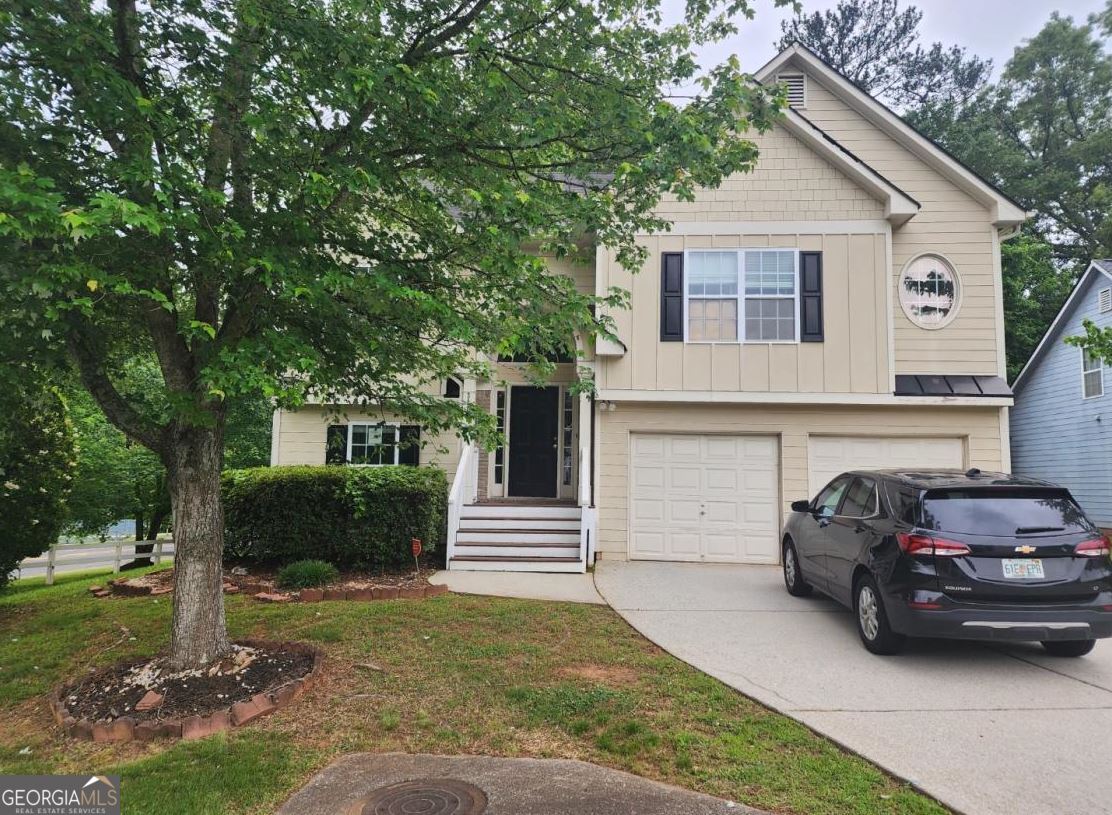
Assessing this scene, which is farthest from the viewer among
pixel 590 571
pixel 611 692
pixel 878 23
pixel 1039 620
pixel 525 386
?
pixel 878 23

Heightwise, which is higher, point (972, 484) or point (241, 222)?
point (241, 222)

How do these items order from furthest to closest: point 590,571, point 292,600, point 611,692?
point 590,571 < point 292,600 < point 611,692

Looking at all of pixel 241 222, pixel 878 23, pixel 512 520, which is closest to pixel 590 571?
pixel 512 520

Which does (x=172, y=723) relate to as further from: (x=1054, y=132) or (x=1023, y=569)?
(x=1054, y=132)

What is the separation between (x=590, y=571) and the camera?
938 cm

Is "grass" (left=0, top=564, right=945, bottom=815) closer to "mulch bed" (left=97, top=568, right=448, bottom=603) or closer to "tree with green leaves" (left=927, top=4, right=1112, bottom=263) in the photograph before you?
"mulch bed" (left=97, top=568, right=448, bottom=603)

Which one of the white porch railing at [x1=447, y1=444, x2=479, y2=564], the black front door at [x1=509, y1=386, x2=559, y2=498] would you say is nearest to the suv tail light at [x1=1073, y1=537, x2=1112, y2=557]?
the white porch railing at [x1=447, y1=444, x2=479, y2=564]

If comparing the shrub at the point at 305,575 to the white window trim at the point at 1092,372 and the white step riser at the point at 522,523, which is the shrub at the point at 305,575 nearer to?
the white step riser at the point at 522,523

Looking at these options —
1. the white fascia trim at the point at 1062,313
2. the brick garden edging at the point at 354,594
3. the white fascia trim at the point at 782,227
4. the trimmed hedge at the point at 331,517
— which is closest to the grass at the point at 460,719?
the brick garden edging at the point at 354,594

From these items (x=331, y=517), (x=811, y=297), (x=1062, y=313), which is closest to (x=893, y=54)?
(x=1062, y=313)

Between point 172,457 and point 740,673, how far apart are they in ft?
15.8

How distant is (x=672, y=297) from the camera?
35.0 feet

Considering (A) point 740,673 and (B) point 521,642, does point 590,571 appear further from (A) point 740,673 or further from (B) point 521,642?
(A) point 740,673

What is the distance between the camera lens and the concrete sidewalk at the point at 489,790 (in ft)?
10.3
